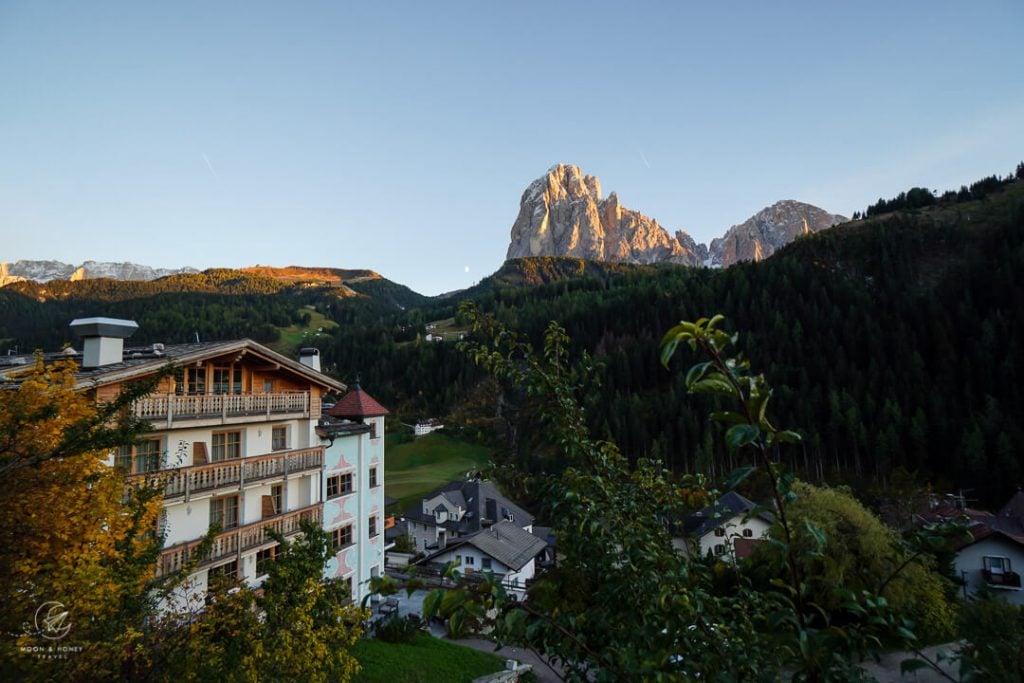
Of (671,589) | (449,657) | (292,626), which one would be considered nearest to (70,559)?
(292,626)

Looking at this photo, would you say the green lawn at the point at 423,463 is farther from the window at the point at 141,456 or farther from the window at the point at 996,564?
the window at the point at 996,564

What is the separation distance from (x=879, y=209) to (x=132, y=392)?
23224cm

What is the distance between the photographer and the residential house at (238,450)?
1659 centimetres

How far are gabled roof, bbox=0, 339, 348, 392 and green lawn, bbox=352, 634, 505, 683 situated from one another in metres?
12.3

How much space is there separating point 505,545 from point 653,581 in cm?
4427

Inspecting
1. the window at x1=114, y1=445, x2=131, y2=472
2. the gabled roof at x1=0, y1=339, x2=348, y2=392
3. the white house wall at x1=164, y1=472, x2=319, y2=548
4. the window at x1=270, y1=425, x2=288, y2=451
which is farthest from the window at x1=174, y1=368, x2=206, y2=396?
the white house wall at x1=164, y1=472, x2=319, y2=548

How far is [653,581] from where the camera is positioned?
3.50m

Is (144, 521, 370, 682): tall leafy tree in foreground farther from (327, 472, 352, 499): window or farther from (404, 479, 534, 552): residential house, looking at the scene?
(404, 479, 534, 552): residential house

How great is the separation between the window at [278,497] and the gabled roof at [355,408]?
5117 millimetres

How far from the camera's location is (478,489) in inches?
2434

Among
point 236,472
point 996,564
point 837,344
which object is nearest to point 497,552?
point 236,472

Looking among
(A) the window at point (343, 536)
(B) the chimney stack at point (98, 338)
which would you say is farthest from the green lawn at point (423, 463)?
(B) the chimney stack at point (98, 338)

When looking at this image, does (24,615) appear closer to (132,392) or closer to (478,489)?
(132,392)

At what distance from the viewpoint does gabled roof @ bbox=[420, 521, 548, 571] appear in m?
41.7
